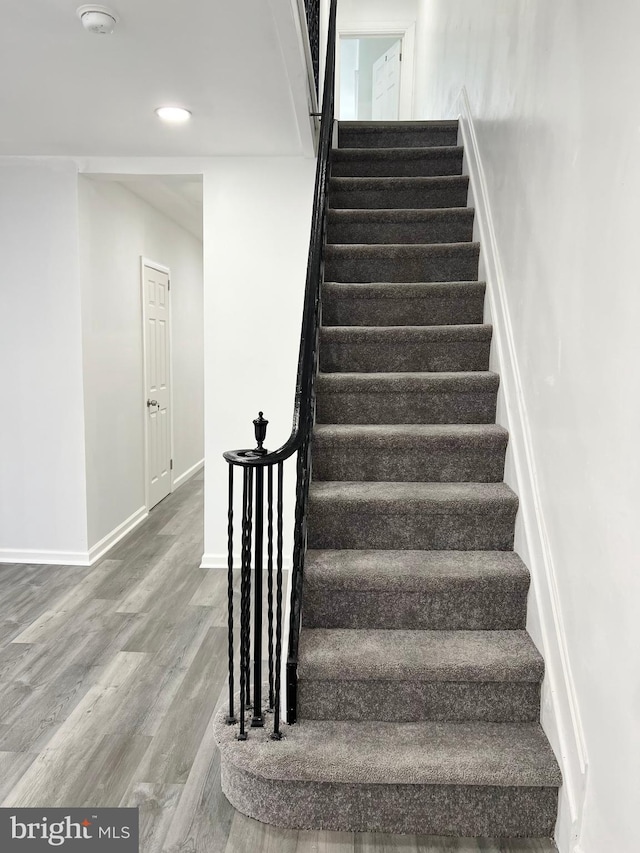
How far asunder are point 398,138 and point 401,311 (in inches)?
76.0

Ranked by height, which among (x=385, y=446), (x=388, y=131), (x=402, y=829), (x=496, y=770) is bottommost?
(x=402, y=829)

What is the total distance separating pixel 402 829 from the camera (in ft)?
6.02

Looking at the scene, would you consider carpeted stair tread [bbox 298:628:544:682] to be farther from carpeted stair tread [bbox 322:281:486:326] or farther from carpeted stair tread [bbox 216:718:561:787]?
carpeted stair tread [bbox 322:281:486:326]

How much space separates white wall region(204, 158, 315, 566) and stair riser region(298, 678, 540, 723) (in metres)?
1.94

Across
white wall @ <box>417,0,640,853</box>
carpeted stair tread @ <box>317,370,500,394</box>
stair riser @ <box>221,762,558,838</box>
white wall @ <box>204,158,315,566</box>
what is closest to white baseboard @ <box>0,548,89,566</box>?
→ white wall @ <box>204,158,315,566</box>

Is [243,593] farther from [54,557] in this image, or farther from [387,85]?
[387,85]

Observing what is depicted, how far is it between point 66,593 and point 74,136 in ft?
8.39

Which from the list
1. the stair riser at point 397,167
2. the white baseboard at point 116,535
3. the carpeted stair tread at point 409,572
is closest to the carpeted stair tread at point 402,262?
the stair riser at point 397,167

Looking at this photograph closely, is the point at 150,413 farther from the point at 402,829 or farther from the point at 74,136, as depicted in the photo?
the point at 402,829

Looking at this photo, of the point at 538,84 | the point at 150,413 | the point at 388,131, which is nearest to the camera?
the point at 538,84

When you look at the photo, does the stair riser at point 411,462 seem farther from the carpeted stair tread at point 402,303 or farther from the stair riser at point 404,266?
the stair riser at point 404,266

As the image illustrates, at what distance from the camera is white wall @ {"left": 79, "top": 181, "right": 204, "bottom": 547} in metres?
4.03

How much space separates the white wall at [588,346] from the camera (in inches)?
58.3

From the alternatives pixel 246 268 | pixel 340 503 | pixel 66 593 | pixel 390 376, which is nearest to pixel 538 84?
pixel 390 376
